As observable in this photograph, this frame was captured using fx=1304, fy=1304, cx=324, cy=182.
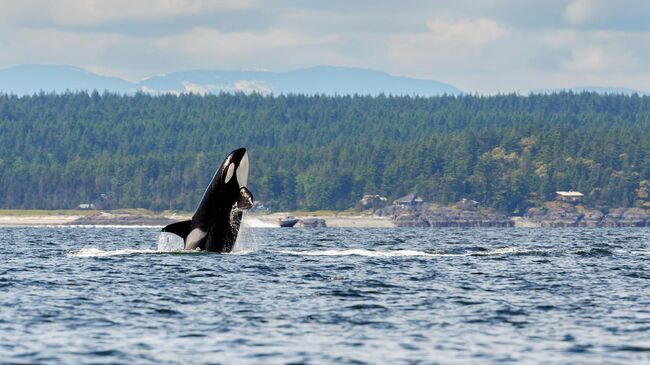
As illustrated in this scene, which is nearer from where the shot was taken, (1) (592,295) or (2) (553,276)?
(1) (592,295)

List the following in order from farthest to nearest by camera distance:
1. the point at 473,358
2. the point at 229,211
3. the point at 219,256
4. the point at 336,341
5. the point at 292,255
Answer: the point at 292,255 < the point at 219,256 < the point at 229,211 < the point at 336,341 < the point at 473,358

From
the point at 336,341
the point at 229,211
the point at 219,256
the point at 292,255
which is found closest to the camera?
the point at 336,341

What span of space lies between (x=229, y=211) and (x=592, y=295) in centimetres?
1514

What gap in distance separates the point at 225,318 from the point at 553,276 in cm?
1917

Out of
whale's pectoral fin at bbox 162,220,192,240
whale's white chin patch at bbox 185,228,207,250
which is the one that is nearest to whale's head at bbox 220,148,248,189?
whale's pectoral fin at bbox 162,220,192,240

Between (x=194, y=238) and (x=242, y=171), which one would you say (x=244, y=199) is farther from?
(x=194, y=238)

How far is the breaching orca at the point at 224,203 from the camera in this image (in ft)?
166

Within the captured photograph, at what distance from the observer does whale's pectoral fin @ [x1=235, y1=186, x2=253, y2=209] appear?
5000cm

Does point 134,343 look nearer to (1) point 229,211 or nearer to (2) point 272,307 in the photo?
(2) point 272,307

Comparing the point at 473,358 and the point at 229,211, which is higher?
the point at 229,211

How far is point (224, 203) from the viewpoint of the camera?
167 ft

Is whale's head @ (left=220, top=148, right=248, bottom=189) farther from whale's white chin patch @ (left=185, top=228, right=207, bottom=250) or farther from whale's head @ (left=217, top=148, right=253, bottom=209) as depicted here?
whale's white chin patch @ (left=185, top=228, right=207, bottom=250)

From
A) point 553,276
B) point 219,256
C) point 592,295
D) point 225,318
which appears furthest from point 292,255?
point 225,318

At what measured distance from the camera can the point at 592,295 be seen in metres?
43.2
